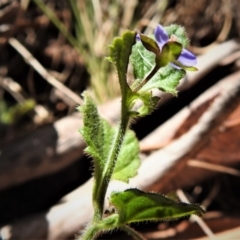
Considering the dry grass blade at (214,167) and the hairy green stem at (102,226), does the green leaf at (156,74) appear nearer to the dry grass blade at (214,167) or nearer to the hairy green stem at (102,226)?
the hairy green stem at (102,226)


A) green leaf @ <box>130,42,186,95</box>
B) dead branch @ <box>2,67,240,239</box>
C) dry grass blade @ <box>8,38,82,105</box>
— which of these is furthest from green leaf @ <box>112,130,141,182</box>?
dry grass blade @ <box>8,38,82,105</box>

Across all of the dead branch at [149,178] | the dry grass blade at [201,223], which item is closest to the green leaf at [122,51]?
the dead branch at [149,178]

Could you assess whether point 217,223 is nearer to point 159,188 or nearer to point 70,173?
point 159,188

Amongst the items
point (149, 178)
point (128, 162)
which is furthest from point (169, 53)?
point (149, 178)

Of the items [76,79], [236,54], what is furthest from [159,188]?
[76,79]

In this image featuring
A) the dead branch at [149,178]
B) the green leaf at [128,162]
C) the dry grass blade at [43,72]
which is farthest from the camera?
the dry grass blade at [43,72]

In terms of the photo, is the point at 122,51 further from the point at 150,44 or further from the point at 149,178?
the point at 149,178

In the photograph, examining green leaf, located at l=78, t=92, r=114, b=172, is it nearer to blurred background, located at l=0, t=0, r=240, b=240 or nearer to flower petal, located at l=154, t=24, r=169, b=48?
flower petal, located at l=154, t=24, r=169, b=48
